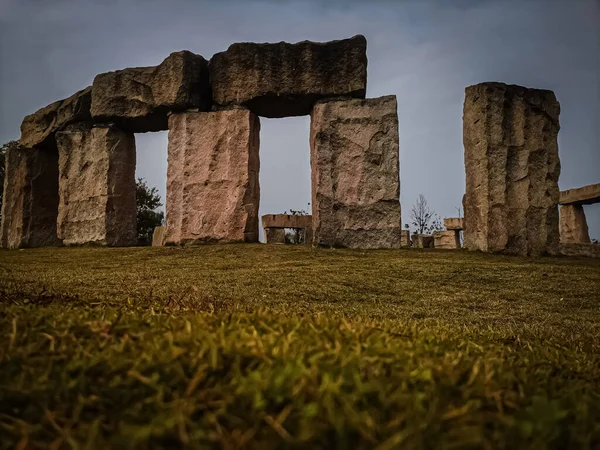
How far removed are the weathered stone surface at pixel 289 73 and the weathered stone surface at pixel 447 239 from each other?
12559 millimetres

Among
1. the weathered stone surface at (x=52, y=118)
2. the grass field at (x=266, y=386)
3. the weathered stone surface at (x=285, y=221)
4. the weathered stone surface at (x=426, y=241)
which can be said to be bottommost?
the grass field at (x=266, y=386)

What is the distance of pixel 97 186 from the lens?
934cm

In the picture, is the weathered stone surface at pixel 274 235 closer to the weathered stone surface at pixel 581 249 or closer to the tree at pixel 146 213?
the tree at pixel 146 213

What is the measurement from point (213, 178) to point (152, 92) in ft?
6.39

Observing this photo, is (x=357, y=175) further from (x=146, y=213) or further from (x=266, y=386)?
(x=146, y=213)

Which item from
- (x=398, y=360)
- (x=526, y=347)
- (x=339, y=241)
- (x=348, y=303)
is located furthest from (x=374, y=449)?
(x=339, y=241)

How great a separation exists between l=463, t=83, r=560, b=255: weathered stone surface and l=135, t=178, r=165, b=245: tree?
12.8 m

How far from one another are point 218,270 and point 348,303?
1950 millimetres

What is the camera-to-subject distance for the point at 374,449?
2.67 ft

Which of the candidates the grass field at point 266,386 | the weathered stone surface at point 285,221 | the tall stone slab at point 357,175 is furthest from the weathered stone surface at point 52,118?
the weathered stone surface at point 285,221

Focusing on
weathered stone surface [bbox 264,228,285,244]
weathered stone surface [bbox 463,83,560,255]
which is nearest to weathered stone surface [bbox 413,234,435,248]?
weathered stone surface [bbox 264,228,285,244]

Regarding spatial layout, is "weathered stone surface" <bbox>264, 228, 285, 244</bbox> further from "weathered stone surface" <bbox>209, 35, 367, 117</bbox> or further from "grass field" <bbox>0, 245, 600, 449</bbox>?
"grass field" <bbox>0, 245, 600, 449</bbox>

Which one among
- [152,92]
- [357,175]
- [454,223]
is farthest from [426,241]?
[152,92]

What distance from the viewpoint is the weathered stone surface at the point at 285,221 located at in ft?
62.6
